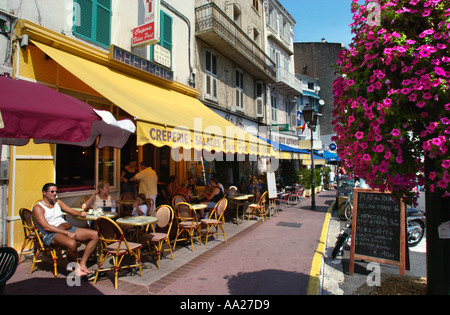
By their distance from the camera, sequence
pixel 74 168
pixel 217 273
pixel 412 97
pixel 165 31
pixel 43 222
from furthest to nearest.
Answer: pixel 165 31 < pixel 74 168 < pixel 217 273 < pixel 43 222 < pixel 412 97

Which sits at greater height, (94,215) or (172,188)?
(172,188)

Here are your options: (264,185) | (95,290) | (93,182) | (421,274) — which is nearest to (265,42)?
(264,185)

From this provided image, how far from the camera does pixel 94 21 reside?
7156 millimetres

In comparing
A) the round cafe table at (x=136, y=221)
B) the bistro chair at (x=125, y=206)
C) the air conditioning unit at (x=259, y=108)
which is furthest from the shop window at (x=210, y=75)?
the round cafe table at (x=136, y=221)

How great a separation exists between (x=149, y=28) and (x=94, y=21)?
149cm

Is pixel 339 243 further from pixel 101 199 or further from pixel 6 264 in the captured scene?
pixel 6 264

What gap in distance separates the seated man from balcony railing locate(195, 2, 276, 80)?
31.3 ft

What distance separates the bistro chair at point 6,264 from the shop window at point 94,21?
5.77m

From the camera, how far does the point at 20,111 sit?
283 centimetres

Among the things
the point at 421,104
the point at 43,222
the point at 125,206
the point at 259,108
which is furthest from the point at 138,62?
the point at 259,108

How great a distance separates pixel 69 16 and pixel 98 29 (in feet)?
2.64

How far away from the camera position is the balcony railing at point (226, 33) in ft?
37.8

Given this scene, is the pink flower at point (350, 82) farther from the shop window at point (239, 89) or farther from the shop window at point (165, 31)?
the shop window at point (239, 89)
